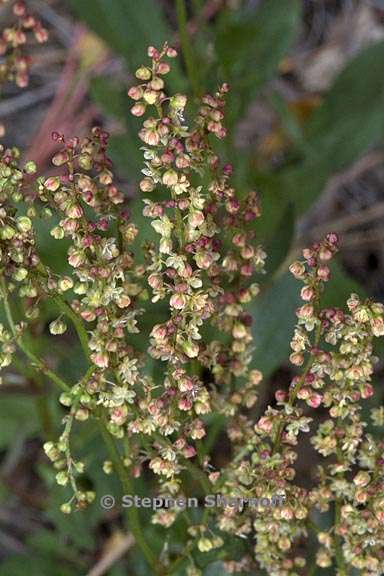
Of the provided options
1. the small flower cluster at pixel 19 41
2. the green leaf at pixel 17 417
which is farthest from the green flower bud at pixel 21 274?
the green leaf at pixel 17 417

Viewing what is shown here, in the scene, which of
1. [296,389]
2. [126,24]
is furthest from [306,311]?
[126,24]

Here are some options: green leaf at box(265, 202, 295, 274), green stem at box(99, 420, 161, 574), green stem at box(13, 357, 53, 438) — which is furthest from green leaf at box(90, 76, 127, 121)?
green stem at box(99, 420, 161, 574)

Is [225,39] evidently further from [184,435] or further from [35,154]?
[184,435]

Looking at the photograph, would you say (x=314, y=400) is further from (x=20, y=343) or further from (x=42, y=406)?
(x=42, y=406)

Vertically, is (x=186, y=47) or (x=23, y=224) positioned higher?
(x=186, y=47)

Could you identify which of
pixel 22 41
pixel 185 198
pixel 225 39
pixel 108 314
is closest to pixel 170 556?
pixel 108 314

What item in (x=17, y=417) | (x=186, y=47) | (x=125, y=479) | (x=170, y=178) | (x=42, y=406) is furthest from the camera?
(x=17, y=417)
